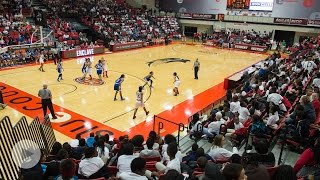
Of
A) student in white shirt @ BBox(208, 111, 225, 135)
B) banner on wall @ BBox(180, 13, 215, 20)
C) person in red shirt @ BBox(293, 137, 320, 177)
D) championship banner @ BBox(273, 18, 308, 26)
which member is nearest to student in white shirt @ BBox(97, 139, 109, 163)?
student in white shirt @ BBox(208, 111, 225, 135)

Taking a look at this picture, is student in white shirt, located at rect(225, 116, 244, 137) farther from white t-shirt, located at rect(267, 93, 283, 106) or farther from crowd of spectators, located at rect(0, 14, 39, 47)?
crowd of spectators, located at rect(0, 14, 39, 47)

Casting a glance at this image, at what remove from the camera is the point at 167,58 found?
1053 inches

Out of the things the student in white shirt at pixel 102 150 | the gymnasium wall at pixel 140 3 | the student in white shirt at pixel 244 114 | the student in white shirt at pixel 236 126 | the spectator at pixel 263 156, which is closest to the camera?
the spectator at pixel 263 156

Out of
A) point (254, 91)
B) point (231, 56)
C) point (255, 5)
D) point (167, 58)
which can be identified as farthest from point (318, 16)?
point (254, 91)

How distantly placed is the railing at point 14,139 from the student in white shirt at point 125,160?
2.46 meters

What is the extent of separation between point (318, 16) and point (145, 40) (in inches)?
832

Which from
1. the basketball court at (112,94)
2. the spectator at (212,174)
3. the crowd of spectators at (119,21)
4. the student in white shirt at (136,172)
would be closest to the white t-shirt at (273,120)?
the basketball court at (112,94)

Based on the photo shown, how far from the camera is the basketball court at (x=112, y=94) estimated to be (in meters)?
11.7

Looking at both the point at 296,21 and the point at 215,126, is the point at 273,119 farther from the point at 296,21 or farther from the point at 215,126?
the point at 296,21

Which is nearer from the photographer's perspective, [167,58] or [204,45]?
[167,58]

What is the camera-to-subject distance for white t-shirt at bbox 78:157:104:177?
4992 millimetres

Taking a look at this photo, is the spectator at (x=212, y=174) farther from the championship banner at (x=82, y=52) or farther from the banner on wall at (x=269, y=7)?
the banner on wall at (x=269, y=7)

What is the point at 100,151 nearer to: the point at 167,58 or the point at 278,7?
the point at 167,58

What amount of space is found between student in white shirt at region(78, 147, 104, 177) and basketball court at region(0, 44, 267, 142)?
5400 millimetres
